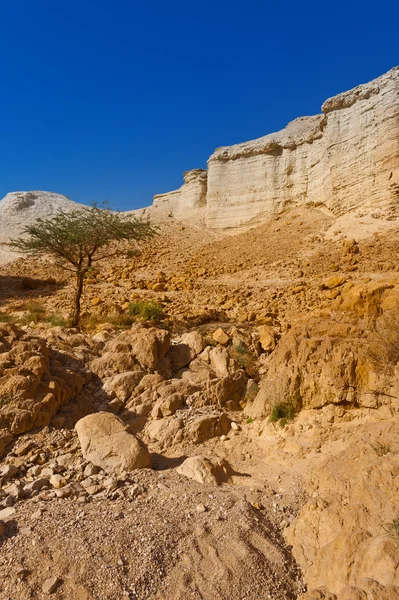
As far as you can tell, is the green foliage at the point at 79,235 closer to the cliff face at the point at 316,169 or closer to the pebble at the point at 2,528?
the pebble at the point at 2,528

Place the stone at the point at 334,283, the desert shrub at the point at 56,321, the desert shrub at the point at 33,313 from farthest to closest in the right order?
the stone at the point at 334,283
the desert shrub at the point at 33,313
the desert shrub at the point at 56,321

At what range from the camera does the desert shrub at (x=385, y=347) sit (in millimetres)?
3673

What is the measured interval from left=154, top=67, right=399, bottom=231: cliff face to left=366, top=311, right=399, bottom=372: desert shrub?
Result: 1251 centimetres

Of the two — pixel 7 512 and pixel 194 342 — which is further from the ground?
pixel 194 342

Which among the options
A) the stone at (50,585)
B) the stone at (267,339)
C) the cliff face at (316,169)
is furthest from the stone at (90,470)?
the cliff face at (316,169)

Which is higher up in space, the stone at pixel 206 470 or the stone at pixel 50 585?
the stone at pixel 206 470

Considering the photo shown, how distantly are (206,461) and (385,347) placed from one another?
2060mm

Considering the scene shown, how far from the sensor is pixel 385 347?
3.72 meters

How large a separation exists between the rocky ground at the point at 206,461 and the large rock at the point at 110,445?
0.04ft

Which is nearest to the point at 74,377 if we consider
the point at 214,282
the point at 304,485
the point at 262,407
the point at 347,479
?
the point at 262,407

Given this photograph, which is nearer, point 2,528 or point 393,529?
point 393,529

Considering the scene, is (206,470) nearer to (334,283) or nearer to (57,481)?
(57,481)

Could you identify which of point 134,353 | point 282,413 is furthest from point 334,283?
point 282,413

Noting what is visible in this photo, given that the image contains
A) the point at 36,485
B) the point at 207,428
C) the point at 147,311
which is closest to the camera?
the point at 36,485
